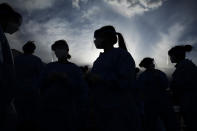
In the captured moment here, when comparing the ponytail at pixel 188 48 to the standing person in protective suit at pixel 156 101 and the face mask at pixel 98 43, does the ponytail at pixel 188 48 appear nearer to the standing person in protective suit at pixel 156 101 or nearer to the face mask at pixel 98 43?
the standing person in protective suit at pixel 156 101

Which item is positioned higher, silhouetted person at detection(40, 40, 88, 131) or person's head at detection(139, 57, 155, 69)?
person's head at detection(139, 57, 155, 69)

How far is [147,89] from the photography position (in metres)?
6.40

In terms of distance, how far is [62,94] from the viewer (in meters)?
4.01

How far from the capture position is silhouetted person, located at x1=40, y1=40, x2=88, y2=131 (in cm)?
395

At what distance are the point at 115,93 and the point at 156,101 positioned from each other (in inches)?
144

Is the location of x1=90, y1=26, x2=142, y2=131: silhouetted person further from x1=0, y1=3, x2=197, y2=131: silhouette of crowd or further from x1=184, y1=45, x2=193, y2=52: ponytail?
x1=184, y1=45, x2=193, y2=52: ponytail

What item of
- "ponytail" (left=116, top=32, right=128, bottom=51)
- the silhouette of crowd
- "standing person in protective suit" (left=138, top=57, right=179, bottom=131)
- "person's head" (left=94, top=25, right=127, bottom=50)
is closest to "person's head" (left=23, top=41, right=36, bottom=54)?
the silhouette of crowd

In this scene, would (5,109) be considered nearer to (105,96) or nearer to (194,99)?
(105,96)

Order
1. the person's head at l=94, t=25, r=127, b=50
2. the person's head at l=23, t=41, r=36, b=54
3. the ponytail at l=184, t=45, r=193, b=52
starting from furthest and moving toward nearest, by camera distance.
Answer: the person's head at l=23, t=41, r=36, b=54, the ponytail at l=184, t=45, r=193, b=52, the person's head at l=94, t=25, r=127, b=50

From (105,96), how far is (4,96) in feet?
5.55

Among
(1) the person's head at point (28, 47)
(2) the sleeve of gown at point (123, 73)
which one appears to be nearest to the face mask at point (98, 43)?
(2) the sleeve of gown at point (123, 73)

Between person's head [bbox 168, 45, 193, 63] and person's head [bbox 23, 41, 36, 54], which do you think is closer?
person's head [bbox 168, 45, 193, 63]

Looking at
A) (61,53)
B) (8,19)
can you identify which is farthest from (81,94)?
(8,19)

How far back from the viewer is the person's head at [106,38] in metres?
→ 3.26
